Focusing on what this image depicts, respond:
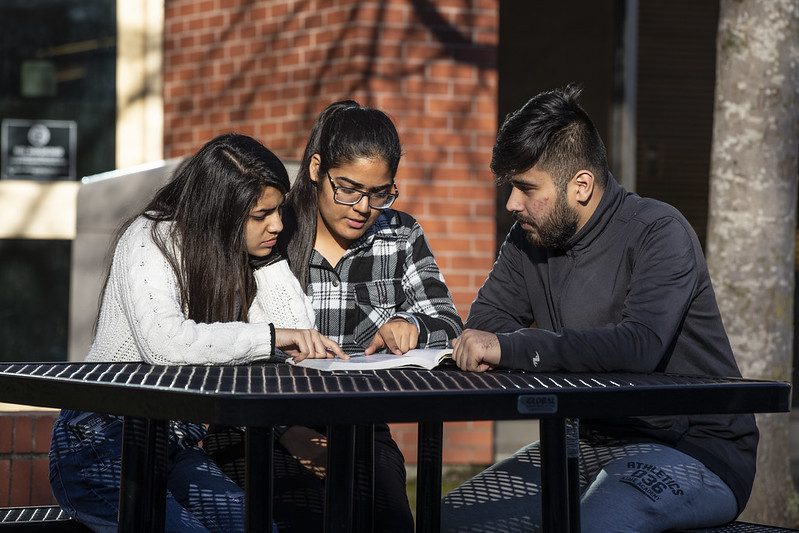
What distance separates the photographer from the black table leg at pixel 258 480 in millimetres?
2188

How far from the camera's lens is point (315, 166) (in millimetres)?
3379

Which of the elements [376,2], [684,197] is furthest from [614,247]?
[684,197]

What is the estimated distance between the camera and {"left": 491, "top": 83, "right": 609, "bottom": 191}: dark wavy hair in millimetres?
3064

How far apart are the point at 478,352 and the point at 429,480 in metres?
0.38

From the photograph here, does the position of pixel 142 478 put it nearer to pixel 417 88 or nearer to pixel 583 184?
pixel 583 184

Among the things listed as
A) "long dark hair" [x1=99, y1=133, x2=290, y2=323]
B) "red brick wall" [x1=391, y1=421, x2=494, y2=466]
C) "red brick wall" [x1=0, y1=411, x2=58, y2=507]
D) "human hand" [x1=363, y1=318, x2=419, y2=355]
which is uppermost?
"long dark hair" [x1=99, y1=133, x2=290, y2=323]

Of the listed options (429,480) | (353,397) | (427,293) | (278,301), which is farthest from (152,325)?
(427,293)

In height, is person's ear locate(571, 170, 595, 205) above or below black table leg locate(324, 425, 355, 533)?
above

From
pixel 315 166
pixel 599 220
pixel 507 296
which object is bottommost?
pixel 507 296

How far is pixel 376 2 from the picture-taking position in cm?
582

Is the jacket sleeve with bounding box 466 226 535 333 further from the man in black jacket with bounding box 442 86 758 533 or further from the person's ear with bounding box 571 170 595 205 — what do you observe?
the person's ear with bounding box 571 170 595 205

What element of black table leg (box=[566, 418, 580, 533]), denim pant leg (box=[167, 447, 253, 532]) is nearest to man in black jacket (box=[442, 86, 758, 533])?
black table leg (box=[566, 418, 580, 533])

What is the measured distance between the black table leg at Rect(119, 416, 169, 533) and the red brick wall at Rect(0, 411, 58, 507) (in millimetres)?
1363

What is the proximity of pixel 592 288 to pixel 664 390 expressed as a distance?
82cm
